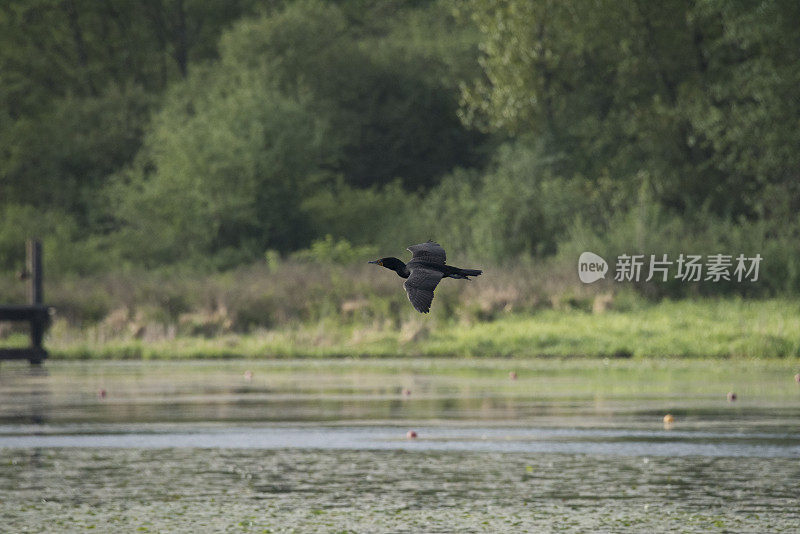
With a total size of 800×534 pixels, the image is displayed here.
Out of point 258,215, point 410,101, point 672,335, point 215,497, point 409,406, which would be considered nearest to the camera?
point 215,497

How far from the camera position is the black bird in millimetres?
10633

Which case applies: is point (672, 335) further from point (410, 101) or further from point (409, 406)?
point (410, 101)

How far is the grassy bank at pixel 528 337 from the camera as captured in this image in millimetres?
42375

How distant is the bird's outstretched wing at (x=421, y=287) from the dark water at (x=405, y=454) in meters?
6.42

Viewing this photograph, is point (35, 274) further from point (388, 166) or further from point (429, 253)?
point (388, 166)

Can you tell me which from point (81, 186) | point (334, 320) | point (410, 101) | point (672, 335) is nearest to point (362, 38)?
point (410, 101)

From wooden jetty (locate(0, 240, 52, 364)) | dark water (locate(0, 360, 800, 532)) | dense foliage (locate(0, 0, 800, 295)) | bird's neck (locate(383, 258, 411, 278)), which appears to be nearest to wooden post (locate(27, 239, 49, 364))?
wooden jetty (locate(0, 240, 52, 364))

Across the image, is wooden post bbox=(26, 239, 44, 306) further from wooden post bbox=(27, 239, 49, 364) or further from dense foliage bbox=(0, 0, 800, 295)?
dense foliage bbox=(0, 0, 800, 295)

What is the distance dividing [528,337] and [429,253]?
33.1 metres

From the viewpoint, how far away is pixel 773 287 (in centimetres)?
4841

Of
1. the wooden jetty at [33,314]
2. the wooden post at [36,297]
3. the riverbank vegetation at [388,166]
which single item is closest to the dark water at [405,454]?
the wooden jetty at [33,314]

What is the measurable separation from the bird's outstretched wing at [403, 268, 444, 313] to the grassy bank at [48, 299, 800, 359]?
1223 inches

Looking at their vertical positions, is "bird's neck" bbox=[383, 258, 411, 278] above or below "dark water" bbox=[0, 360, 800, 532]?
above

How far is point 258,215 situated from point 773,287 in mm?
24144
